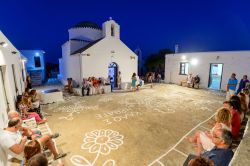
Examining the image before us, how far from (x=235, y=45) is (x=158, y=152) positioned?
6048cm

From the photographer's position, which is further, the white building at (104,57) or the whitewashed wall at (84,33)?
the whitewashed wall at (84,33)

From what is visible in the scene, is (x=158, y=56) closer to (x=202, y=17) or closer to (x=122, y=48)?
(x=122, y=48)

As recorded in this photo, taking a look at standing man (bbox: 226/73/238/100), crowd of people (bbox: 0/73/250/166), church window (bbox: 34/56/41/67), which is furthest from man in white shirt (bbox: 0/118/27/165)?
church window (bbox: 34/56/41/67)

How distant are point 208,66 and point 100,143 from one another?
12620mm

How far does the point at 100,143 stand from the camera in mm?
4234

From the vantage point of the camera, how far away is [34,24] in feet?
187

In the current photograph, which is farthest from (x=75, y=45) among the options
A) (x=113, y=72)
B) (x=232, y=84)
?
(x=232, y=84)

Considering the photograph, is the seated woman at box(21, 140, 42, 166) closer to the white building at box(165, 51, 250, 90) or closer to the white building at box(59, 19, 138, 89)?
the white building at box(59, 19, 138, 89)

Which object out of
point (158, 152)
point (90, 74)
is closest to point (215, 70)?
point (90, 74)

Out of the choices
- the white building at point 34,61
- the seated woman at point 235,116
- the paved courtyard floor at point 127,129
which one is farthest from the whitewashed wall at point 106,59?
the white building at point 34,61

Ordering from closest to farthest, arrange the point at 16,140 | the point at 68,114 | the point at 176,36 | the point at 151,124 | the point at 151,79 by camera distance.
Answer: the point at 16,140
the point at 151,124
the point at 68,114
the point at 151,79
the point at 176,36

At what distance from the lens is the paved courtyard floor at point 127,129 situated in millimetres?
3607

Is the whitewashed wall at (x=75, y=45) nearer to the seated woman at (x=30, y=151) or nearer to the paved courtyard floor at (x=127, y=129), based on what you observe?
the paved courtyard floor at (x=127, y=129)

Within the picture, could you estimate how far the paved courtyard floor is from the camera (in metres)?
3.61
